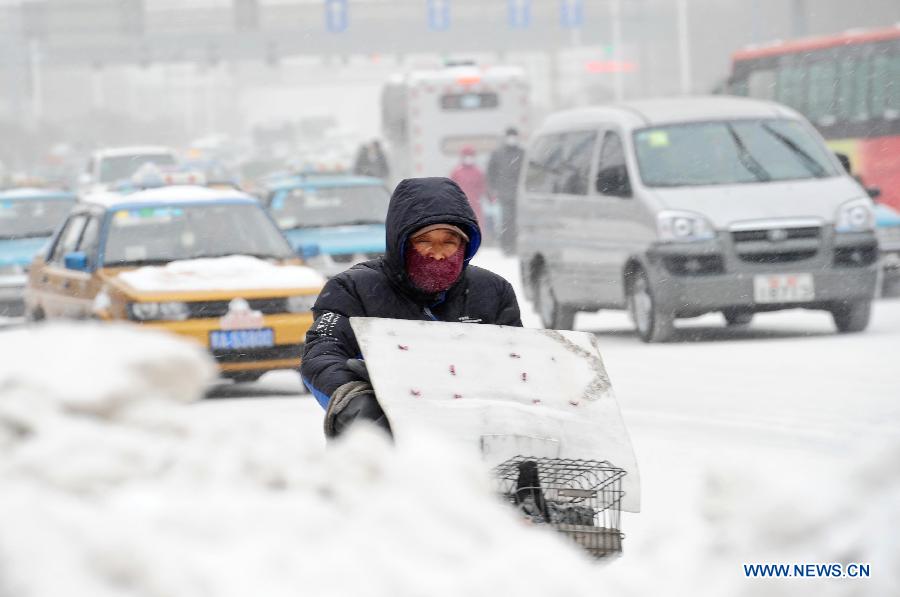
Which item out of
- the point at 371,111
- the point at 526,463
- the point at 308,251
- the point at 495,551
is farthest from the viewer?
the point at 371,111

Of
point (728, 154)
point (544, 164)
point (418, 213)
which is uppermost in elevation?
point (418, 213)

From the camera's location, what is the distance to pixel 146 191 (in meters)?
14.9

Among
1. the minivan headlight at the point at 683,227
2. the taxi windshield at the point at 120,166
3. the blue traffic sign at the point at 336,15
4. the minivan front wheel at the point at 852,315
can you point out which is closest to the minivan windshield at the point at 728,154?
the minivan headlight at the point at 683,227

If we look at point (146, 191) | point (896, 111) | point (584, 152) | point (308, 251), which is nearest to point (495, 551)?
point (308, 251)

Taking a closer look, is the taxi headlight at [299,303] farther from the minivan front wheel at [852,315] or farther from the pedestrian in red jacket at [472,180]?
the pedestrian in red jacket at [472,180]

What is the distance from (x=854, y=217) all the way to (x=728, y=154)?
1.25 m

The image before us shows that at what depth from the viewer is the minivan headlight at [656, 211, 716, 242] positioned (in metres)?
14.9

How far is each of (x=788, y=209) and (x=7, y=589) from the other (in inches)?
534

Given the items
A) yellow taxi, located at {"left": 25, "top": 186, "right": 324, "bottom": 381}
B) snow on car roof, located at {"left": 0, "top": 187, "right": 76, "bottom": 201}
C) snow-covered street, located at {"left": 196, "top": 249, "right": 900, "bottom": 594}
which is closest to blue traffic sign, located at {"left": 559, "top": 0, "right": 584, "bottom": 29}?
snow on car roof, located at {"left": 0, "top": 187, "right": 76, "bottom": 201}

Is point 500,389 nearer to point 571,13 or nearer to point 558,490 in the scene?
point 558,490

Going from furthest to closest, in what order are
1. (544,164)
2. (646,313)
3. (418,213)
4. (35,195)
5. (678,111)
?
1. (35,195)
2. (544,164)
3. (678,111)
4. (646,313)
5. (418,213)

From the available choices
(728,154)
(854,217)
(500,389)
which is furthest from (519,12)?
(500,389)

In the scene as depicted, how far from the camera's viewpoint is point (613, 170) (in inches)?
627

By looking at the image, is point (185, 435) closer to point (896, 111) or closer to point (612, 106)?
point (612, 106)
